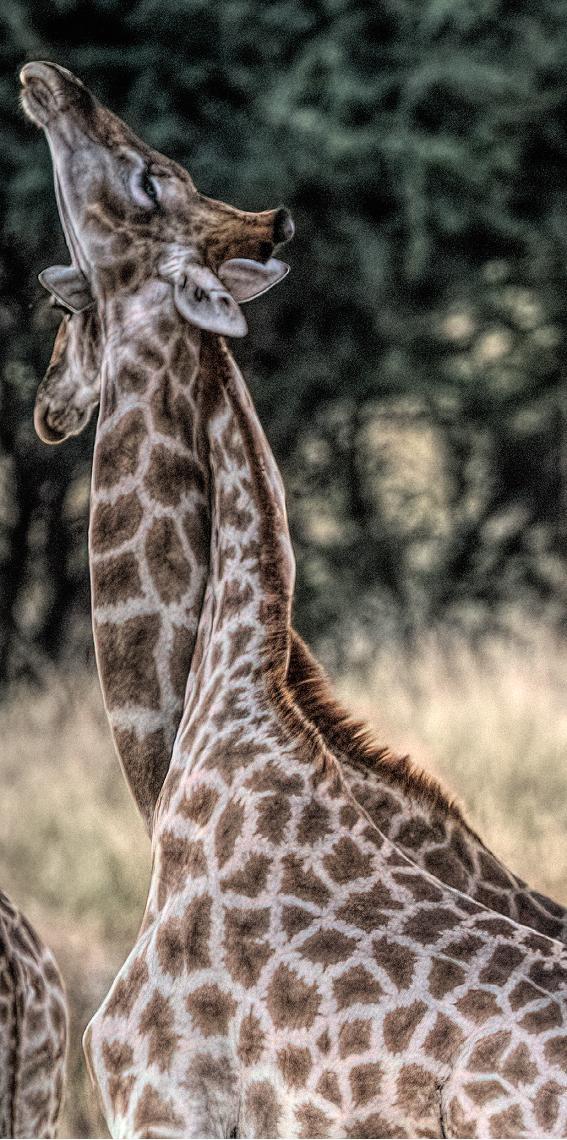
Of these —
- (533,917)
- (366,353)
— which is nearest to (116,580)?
(533,917)

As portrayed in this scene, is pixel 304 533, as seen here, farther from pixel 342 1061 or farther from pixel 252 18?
pixel 342 1061

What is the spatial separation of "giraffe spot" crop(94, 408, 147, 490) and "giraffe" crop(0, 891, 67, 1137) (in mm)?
733

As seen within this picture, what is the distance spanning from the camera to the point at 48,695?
265 inches

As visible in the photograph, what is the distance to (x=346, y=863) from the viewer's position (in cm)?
209

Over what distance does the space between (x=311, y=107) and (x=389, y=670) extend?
2533 millimetres

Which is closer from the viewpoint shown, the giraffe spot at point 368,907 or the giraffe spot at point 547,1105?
the giraffe spot at point 547,1105

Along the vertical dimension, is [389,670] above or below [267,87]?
below

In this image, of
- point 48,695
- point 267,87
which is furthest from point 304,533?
point 267,87

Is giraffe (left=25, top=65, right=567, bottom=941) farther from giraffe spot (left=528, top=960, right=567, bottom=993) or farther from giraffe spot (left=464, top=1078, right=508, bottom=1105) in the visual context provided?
giraffe spot (left=464, top=1078, right=508, bottom=1105)

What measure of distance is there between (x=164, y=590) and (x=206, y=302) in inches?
17.8

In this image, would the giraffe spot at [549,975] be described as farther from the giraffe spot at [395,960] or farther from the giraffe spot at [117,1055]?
the giraffe spot at [117,1055]

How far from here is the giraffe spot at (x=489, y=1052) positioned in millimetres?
1875

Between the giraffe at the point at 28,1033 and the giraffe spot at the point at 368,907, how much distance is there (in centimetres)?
62

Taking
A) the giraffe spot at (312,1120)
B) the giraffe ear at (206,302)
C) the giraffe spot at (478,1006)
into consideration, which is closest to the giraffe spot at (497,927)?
the giraffe spot at (478,1006)
